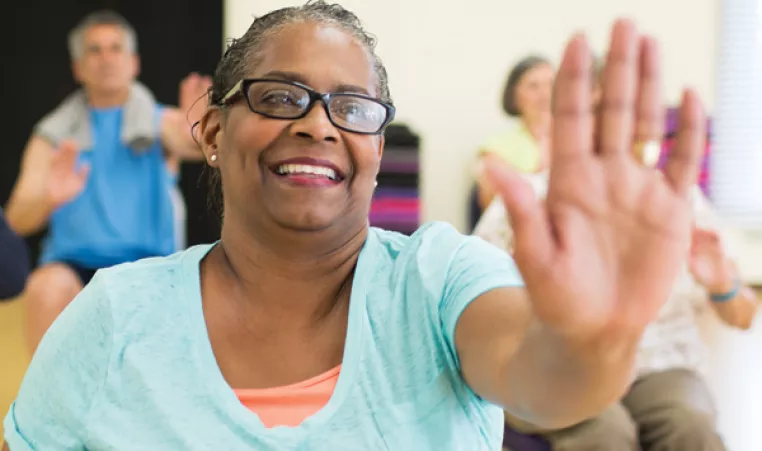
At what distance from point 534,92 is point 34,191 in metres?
2.07

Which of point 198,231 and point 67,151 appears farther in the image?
point 198,231

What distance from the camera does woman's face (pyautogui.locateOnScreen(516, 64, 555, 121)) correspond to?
141 inches

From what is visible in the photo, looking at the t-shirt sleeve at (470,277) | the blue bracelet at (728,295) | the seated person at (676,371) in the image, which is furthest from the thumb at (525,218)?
the blue bracelet at (728,295)

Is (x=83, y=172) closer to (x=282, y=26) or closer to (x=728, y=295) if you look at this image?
(x=282, y=26)

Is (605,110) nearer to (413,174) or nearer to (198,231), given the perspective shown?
(413,174)

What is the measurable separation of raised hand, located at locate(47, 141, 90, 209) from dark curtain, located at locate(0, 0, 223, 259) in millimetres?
Result: 1978

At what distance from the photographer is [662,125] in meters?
0.72

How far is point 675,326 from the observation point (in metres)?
2.15

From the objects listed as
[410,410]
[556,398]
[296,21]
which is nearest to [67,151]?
[296,21]

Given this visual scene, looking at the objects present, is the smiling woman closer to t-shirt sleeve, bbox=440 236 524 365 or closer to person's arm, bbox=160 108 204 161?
t-shirt sleeve, bbox=440 236 524 365

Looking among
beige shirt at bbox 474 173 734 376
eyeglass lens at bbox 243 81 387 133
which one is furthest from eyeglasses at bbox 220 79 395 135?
beige shirt at bbox 474 173 734 376

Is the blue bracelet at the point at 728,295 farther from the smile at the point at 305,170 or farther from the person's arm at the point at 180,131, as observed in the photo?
the person's arm at the point at 180,131

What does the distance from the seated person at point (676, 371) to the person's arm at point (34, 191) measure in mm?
1491

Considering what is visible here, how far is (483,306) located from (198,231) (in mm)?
4035
